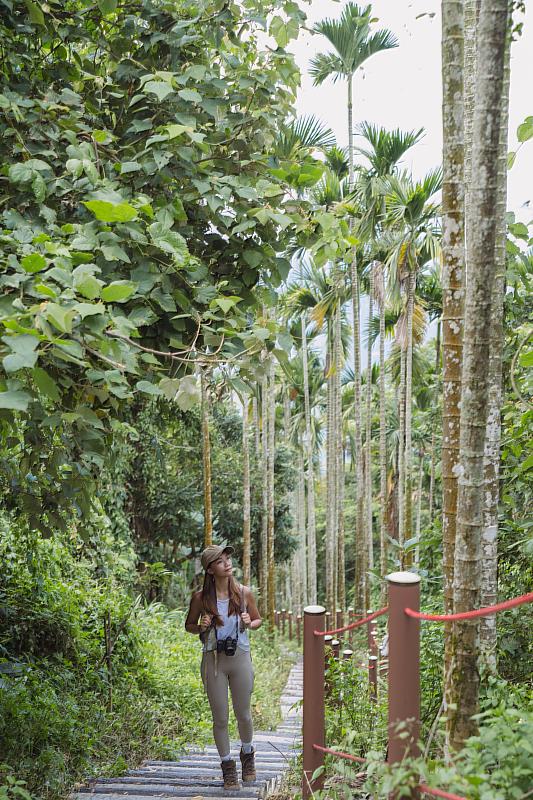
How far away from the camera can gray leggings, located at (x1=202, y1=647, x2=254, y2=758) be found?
14.2ft

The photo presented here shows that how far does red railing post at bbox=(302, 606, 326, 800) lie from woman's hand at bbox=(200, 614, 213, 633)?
1.18 meters

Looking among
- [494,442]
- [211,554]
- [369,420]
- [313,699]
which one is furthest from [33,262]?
[369,420]

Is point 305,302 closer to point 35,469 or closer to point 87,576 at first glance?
point 87,576

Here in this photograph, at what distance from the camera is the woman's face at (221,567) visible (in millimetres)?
4348

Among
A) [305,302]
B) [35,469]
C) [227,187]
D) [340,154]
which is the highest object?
[340,154]

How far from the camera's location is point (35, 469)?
13.6 ft

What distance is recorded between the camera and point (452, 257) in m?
3.07

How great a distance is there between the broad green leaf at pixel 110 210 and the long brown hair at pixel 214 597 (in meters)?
2.35

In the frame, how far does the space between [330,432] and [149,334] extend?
13590 millimetres

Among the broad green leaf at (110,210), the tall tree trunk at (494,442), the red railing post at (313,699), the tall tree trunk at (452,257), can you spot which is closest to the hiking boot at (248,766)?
the red railing post at (313,699)

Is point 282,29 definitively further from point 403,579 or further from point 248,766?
point 248,766

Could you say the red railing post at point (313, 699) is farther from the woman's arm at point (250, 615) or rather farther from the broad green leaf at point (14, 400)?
the broad green leaf at point (14, 400)

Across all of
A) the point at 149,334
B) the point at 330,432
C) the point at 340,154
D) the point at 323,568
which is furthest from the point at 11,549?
the point at 323,568

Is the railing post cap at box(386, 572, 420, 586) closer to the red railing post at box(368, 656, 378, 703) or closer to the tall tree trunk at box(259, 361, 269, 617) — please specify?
the red railing post at box(368, 656, 378, 703)
